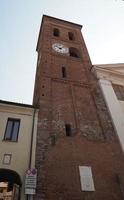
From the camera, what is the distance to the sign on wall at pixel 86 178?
27.1 ft

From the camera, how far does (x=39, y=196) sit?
7414 millimetres

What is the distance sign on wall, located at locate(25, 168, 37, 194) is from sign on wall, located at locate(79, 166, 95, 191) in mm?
2177

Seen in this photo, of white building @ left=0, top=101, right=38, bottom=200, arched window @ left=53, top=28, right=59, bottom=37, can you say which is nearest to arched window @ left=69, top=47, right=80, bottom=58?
arched window @ left=53, top=28, right=59, bottom=37

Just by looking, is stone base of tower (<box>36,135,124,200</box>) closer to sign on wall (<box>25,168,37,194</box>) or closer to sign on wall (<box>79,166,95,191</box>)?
sign on wall (<box>79,166,95,191</box>)

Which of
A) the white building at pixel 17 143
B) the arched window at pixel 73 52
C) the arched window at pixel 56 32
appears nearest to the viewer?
the white building at pixel 17 143

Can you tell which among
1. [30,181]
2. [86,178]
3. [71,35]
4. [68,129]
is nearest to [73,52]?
[71,35]

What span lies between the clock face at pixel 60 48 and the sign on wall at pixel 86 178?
35.4ft

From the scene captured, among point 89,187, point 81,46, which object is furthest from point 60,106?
point 81,46

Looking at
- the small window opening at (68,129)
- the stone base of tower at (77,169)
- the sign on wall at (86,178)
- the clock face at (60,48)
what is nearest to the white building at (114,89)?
the stone base of tower at (77,169)

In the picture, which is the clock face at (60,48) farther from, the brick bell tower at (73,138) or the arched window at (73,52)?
the brick bell tower at (73,138)

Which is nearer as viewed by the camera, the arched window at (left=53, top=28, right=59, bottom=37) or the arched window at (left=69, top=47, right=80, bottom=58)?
the arched window at (left=69, top=47, right=80, bottom=58)

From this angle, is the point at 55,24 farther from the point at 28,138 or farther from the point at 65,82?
the point at 28,138

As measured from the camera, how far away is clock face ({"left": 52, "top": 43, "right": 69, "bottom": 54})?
54.3 feet

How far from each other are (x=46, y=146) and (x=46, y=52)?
897cm
